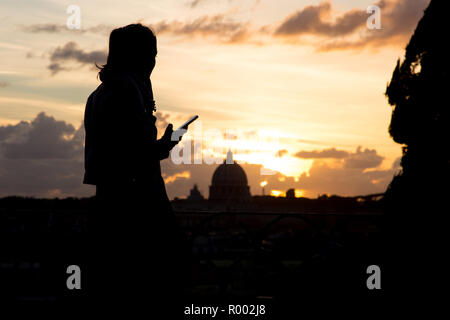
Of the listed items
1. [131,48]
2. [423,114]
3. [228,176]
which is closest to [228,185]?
[228,176]

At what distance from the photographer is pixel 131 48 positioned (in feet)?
12.1

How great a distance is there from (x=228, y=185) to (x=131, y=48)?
151 metres

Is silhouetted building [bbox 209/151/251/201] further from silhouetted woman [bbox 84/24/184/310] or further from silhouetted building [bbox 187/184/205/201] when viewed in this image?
silhouetted woman [bbox 84/24/184/310]

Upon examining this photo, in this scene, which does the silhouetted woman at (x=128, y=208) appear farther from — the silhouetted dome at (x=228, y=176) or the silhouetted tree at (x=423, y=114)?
the silhouetted dome at (x=228, y=176)

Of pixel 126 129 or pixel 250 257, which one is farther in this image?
pixel 250 257

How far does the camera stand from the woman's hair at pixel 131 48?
3684 mm

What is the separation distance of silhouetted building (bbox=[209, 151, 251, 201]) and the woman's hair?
147 m

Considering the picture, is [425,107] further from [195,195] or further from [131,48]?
[195,195]

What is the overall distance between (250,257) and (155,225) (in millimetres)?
4041
